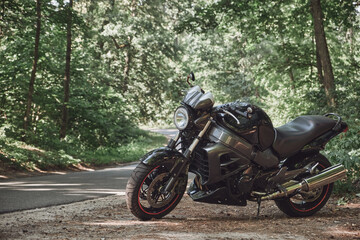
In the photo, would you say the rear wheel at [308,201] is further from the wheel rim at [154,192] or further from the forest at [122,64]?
the wheel rim at [154,192]

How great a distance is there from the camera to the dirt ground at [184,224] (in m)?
4.02

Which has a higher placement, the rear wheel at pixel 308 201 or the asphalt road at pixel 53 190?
the rear wheel at pixel 308 201

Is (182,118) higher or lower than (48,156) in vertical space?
higher

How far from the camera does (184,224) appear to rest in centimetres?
464

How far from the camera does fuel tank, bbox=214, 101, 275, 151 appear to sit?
4.94 meters

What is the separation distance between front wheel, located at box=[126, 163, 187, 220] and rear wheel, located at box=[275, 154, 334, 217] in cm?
151

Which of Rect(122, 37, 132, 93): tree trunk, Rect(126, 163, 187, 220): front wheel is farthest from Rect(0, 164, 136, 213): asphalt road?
Rect(122, 37, 132, 93): tree trunk

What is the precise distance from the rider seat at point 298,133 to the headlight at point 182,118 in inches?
51.1

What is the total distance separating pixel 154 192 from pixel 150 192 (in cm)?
7

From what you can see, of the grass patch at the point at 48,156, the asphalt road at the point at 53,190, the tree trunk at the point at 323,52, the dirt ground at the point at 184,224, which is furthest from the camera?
the tree trunk at the point at 323,52

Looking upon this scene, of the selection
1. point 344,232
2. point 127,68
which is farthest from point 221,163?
point 127,68

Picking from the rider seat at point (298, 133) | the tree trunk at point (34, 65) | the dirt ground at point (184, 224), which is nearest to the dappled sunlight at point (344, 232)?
the dirt ground at point (184, 224)

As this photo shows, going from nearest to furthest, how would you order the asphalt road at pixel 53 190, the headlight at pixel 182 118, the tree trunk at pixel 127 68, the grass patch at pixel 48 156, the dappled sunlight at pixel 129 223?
the dappled sunlight at pixel 129 223, the headlight at pixel 182 118, the asphalt road at pixel 53 190, the grass patch at pixel 48 156, the tree trunk at pixel 127 68

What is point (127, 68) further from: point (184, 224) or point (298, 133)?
point (184, 224)
